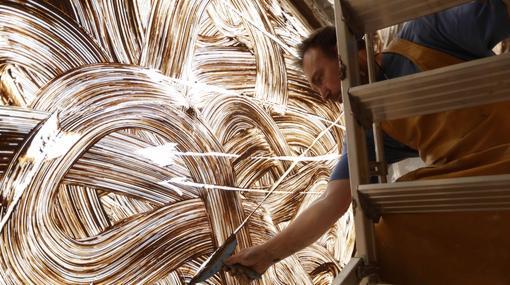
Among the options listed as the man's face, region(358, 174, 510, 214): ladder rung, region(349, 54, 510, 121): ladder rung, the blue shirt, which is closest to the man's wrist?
the blue shirt

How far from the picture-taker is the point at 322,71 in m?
1.65

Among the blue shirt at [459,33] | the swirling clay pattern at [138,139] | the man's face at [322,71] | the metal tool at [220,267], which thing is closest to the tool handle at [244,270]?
the metal tool at [220,267]

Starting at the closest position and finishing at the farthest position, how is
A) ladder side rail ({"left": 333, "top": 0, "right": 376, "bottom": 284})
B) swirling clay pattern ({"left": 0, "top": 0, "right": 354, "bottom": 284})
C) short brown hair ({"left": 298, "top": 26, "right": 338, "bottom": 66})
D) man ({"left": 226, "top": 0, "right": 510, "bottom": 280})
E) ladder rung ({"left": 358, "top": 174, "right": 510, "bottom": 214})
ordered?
1. ladder rung ({"left": 358, "top": 174, "right": 510, "bottom": 214})
2. ladder side rail ({"left": 333, "top": 0, "right": 376, "bottom": 284})
3. man ({"left": 226, "top": 0, "right": 510, "bottom": 280})
4. swirling clay pattern ({"left": 0, "top": 0, "right": 354, "bottom": 284})
5. short brown hair ({"left": 298, "top": 26, "right": 338, "bottom": 66})

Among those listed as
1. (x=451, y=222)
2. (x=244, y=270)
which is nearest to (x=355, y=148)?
(x=451, y=222)

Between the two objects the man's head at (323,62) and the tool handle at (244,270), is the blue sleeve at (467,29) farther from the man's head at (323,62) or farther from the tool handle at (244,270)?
the tool handle at (244,270)

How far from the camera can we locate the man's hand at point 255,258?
1.32 meters

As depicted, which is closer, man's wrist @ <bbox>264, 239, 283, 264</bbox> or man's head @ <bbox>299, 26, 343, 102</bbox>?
man's wrist @ <bbox>264, 239, 283, 264</bbox>

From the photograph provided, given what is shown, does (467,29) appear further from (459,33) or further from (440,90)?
(440,90)

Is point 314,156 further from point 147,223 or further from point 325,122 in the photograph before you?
point 147,223

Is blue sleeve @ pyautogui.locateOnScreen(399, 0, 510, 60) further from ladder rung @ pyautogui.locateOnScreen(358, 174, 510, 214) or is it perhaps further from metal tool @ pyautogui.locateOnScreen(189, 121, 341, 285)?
metal tool @ pyautogui.locateOnScreen(189, 121, 341, 285)

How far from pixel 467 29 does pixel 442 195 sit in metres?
0.46

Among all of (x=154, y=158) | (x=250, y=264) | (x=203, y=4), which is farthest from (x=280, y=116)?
(x=250, y=264)

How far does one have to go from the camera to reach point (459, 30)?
1.21 meters

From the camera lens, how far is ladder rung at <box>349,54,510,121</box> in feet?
3.03
